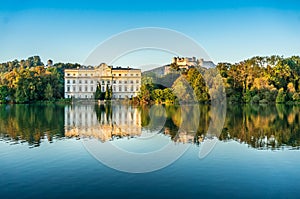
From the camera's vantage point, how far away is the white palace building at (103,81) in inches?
2283

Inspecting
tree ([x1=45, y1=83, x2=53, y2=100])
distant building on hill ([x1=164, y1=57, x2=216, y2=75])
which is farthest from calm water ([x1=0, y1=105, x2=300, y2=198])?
tree ([x1=45, y1=83, x2=53, y2=100])

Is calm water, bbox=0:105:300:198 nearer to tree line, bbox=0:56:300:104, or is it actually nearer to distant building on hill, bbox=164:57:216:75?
tree line, bbox=0:56:300:104

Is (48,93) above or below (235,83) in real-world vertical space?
below

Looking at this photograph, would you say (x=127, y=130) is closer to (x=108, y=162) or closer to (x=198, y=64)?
(x=108, y=162)

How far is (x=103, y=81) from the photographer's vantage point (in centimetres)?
5819

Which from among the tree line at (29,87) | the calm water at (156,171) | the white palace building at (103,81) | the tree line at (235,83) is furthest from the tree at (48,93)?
the calm water at (156,171)

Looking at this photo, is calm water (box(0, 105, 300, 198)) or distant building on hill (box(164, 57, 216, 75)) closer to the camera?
calm water (box(0, 105, 300, 198))

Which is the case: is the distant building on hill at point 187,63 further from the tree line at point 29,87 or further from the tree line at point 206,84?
the tree line at point 29,87

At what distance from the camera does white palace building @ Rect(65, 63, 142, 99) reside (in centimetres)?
5800

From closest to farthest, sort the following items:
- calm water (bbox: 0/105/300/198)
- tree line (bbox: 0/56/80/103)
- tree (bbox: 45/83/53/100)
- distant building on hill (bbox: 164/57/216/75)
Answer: calm water (bbox: 0/105/300/198)
distant building on hill (bbox: 164/57/216/75)
tree line (bbox: 0/56/80/103)
tree (bbox: 45/83/53/100)

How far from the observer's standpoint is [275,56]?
168 ft

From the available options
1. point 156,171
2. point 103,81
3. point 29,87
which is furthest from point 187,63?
point 156,171

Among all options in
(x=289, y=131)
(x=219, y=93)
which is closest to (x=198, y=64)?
(x=219, y=93)

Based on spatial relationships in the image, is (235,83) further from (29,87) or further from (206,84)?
(29,87)
